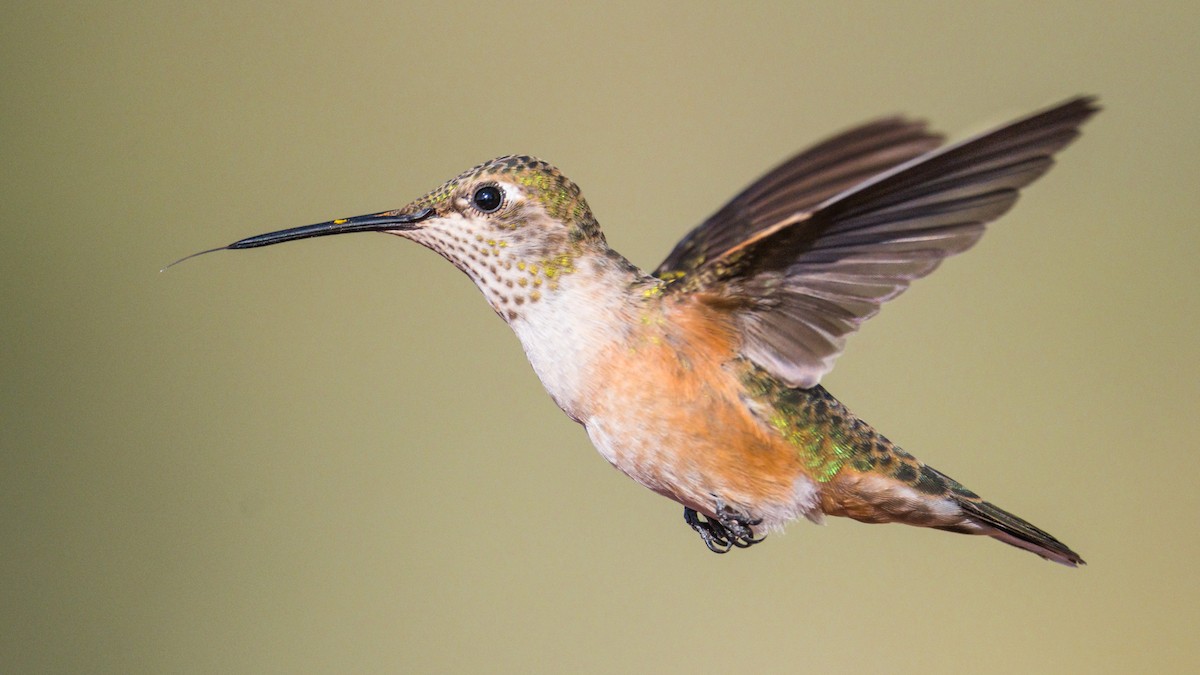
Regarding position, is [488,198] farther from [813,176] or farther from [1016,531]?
[1016,531]

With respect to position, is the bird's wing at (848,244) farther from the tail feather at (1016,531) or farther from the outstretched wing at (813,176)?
the tail feather at (1016,531)

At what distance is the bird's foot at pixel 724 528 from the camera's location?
0.52m

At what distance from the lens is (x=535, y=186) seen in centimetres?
50

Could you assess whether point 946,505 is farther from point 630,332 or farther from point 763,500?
point 630,332

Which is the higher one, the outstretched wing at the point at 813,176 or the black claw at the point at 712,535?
the outstretched wing at the point at 813,176

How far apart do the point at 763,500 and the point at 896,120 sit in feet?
0.69

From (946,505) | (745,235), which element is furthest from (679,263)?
(946,505)

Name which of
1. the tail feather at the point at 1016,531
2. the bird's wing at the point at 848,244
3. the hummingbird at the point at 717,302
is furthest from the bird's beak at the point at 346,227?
the tail feather at the point at 1016,531

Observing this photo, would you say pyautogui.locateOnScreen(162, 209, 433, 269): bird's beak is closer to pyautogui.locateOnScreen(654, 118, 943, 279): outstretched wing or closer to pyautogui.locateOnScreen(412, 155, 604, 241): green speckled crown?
pyautogui.locateOnScreen(412, 155, 604, 241): green speckled crown

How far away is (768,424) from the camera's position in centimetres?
51

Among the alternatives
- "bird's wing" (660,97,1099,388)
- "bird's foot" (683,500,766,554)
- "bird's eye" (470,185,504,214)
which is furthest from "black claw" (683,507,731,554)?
"bird's eye" (470,185,504,214)

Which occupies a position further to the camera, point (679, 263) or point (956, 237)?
point (679, 263)

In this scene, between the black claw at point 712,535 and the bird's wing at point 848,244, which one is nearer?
the bird's wing at point 848,244

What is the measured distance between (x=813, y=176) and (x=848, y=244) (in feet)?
0.12
